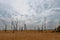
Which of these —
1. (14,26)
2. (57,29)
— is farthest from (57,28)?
(14,26)

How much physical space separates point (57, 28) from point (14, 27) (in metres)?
18.5

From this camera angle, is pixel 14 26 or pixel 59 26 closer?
pixel 59 26

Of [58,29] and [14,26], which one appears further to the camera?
[14,26]

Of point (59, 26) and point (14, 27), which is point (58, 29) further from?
point (14, 27)

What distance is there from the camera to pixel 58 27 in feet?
192

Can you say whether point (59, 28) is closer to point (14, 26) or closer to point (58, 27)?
point (58, 27)

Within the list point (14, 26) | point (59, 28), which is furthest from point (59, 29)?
point (14, 26)

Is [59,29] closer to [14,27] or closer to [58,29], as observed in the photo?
[58,29]

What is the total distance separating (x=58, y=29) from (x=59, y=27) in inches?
36.0

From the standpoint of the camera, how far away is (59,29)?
57656 millimetres

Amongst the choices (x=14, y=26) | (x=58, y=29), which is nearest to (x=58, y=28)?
(x=58, y=29)

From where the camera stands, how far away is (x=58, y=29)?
191 feet

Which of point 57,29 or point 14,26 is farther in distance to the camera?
point 14,26

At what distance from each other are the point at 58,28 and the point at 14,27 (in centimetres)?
1898
